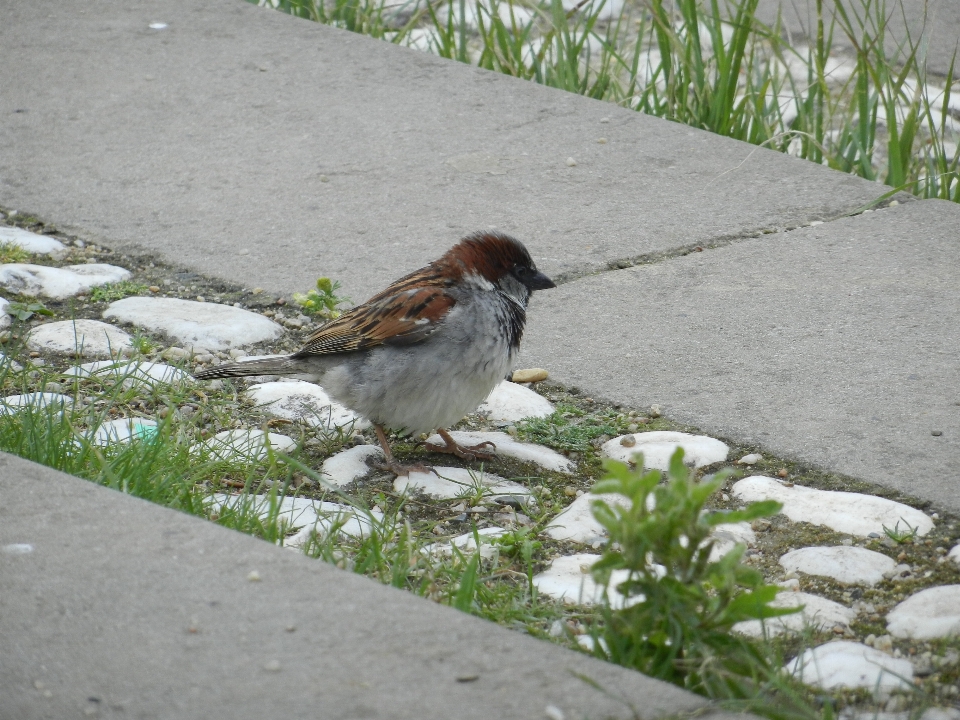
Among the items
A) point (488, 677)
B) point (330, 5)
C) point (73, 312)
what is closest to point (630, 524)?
point (488, 677)

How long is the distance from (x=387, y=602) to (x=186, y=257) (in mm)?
2828

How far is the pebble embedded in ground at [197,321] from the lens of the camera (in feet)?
14.2

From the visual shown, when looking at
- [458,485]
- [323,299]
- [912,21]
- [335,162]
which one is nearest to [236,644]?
[458,485]

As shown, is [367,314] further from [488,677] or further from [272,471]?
[488,677]

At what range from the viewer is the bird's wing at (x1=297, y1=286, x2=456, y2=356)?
3.81 meters

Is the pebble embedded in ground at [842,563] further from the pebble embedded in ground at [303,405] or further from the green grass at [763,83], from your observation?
the green grass at [763,83]

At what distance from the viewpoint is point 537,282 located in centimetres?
419

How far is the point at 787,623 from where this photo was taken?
2750mm

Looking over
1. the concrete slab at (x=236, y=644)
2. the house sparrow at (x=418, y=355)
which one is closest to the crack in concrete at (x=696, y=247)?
the house sparrow at (x=418, y=355)

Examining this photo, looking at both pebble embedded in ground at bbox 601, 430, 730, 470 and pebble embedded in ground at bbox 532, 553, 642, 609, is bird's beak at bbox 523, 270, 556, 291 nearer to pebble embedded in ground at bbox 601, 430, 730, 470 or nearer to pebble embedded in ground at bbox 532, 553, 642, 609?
pebble embedded in ground at bbox 601, 430, 730, 470

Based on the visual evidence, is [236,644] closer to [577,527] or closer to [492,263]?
[577,527]

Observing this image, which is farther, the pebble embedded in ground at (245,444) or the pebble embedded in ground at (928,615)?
A: the pebble embedded in ground at (245,444)

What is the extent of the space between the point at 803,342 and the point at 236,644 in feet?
8.52

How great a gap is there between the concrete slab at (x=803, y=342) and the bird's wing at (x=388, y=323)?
0.56 metres
